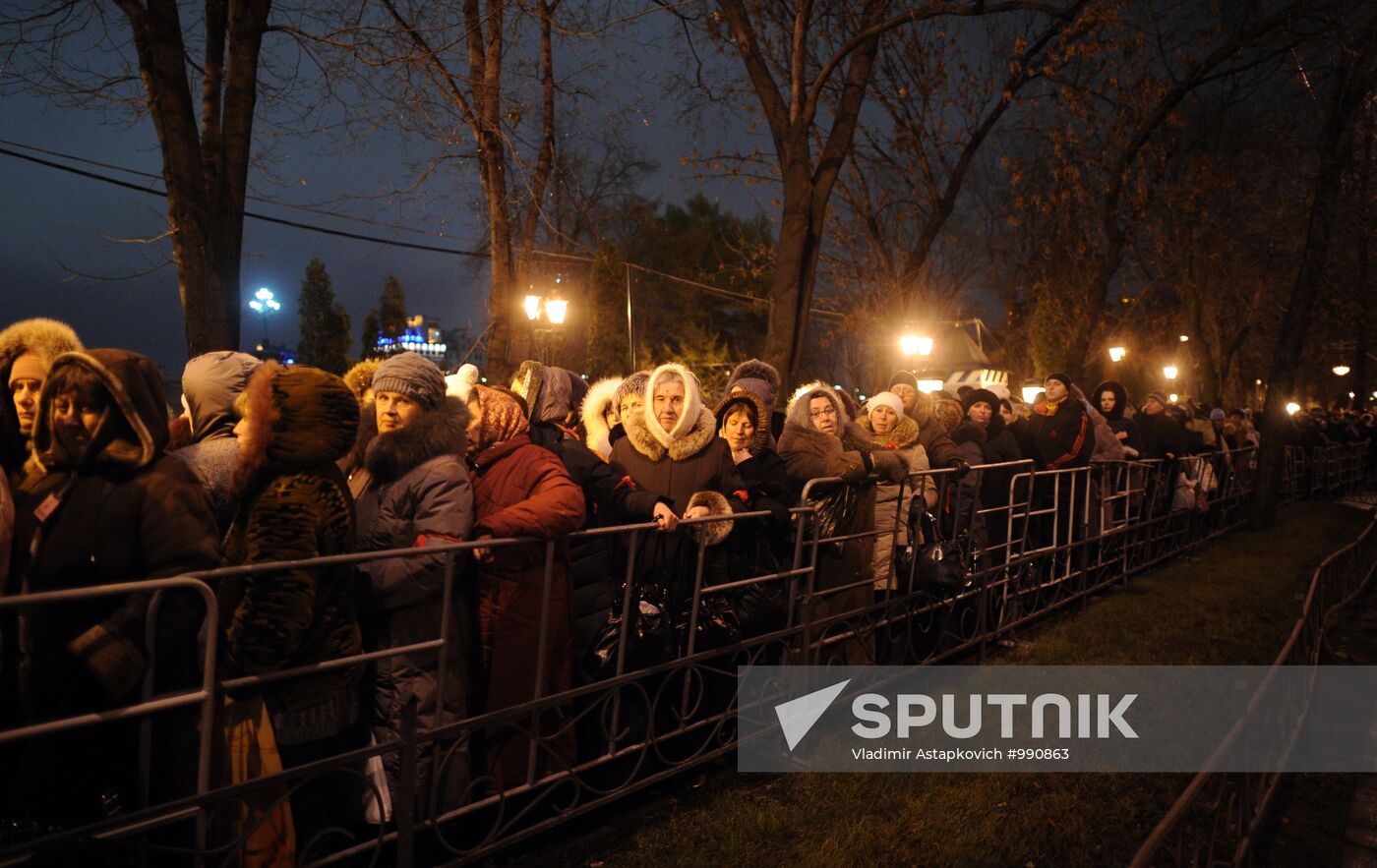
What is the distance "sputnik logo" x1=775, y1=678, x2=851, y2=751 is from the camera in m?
4.70

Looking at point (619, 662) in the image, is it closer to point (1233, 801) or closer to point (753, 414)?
point (753, 414)

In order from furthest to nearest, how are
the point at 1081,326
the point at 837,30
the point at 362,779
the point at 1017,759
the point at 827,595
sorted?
the point at 1081,326 < the point at 837,30 < the point at 827,595 < the point at 1017,759 < the point at 362,779

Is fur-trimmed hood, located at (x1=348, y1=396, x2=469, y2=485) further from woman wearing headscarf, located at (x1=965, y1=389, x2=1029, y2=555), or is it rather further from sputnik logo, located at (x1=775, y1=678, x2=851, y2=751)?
woman wearing headscarf, located at (x1=965, y1=389, x2=1029, y2=555)

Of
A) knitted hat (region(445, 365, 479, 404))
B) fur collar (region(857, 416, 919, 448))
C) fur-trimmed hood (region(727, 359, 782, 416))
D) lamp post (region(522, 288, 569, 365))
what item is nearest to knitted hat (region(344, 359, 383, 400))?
knitted hat (region(445, 365, 479, 404))

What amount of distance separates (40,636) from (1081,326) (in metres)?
16.6

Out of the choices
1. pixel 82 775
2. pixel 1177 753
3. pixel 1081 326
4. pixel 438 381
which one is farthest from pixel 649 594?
pixel 1081 326

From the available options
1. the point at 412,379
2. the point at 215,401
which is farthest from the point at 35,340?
the point at 412,379

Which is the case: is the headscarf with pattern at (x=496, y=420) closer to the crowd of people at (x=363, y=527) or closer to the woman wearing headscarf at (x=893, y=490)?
the crowd of people at (x=363, y=527)

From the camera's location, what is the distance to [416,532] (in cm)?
339

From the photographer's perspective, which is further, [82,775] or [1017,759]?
[1017,759]

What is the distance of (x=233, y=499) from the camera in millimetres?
2906

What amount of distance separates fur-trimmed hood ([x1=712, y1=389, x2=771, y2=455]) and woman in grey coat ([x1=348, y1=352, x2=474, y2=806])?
2.09 metres

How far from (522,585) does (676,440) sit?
4.17 feet

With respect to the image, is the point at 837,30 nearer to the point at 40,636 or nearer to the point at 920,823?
the point at 920,823
